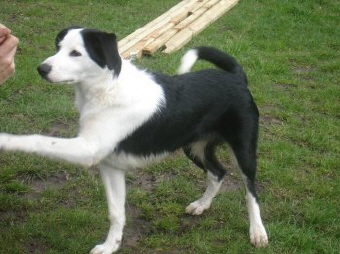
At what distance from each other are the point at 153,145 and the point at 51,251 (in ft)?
3.06

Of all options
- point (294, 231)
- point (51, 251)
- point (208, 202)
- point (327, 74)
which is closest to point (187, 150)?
point (208, 202)

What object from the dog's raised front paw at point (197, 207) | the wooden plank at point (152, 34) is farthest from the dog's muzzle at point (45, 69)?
the wooden plank at point (152, 34)

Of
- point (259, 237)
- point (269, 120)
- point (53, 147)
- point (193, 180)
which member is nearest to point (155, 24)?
point (269, 120)

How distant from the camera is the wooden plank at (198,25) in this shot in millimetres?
6941

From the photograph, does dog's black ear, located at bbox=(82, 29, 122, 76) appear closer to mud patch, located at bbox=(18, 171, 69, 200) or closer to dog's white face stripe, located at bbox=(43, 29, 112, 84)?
dog's white face stripe, located at bbox=(43, 29, 112, 84)

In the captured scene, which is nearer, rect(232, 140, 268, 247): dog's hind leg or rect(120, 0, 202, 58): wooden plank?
rect(232, 140, 268, 247): dog's hind leg

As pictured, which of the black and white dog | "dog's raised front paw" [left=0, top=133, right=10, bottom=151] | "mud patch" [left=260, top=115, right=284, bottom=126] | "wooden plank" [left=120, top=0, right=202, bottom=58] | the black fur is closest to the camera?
"dog's raised front paw" [left=0, top=133, right=10, bottom=151]

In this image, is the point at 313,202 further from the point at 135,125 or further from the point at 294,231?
the point at 135,125

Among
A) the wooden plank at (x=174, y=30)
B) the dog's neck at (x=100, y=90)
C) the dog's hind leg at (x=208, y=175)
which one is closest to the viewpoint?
the dog's neck at (x=100, y=90)

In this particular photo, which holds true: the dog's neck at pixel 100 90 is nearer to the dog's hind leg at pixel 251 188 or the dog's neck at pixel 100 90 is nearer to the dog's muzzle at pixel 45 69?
the dog's muzzle at pixel 45 69

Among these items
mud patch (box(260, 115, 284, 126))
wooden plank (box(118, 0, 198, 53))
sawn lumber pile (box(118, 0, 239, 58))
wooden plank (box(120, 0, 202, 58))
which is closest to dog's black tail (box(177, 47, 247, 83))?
mud patch (box(260, 115, 284, 126))

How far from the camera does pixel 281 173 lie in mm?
4406

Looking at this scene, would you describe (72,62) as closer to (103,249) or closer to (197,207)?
(103,249)

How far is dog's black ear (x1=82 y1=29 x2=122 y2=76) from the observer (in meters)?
2.73
